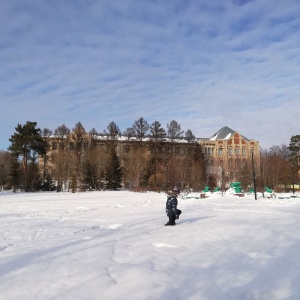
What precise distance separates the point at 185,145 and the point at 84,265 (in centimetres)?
7123

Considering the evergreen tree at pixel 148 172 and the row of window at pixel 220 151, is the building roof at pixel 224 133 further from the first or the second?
the evergreen tree at pixel 148 172

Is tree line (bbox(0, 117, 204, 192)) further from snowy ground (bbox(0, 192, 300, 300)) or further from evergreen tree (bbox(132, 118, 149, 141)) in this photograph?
snowy ground (bbox(0, 192, 300, 300))

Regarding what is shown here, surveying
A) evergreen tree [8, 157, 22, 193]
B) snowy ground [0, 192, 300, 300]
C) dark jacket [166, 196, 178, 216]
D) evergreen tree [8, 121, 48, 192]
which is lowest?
snowy ground [0, 192, 300, 300]

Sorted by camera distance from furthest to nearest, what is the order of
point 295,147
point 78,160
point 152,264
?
point 295,147 < point 78,160 < point 152,264

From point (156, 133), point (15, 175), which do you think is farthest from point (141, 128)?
point (15, 175)

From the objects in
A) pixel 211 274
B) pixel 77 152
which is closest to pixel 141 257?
pixel 211 274

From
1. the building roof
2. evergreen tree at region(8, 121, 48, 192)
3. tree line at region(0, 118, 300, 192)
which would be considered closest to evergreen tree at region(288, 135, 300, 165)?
tree line at region(0, 118, 300, 192)

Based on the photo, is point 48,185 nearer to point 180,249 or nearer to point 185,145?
point 185,145

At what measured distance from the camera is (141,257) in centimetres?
752

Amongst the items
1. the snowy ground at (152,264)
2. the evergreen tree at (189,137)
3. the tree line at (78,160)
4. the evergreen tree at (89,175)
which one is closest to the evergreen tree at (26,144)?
the tree line at (78,160)

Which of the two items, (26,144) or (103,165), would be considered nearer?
(26,144)

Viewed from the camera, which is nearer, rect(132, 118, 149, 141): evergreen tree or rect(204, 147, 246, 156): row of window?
rect(132, 118, 149, 141): evergreen tree

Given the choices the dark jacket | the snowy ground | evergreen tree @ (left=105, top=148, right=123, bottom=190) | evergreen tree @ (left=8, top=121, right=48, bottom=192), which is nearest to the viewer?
the snowy ground

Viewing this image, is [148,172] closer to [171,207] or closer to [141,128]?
[141,128]
